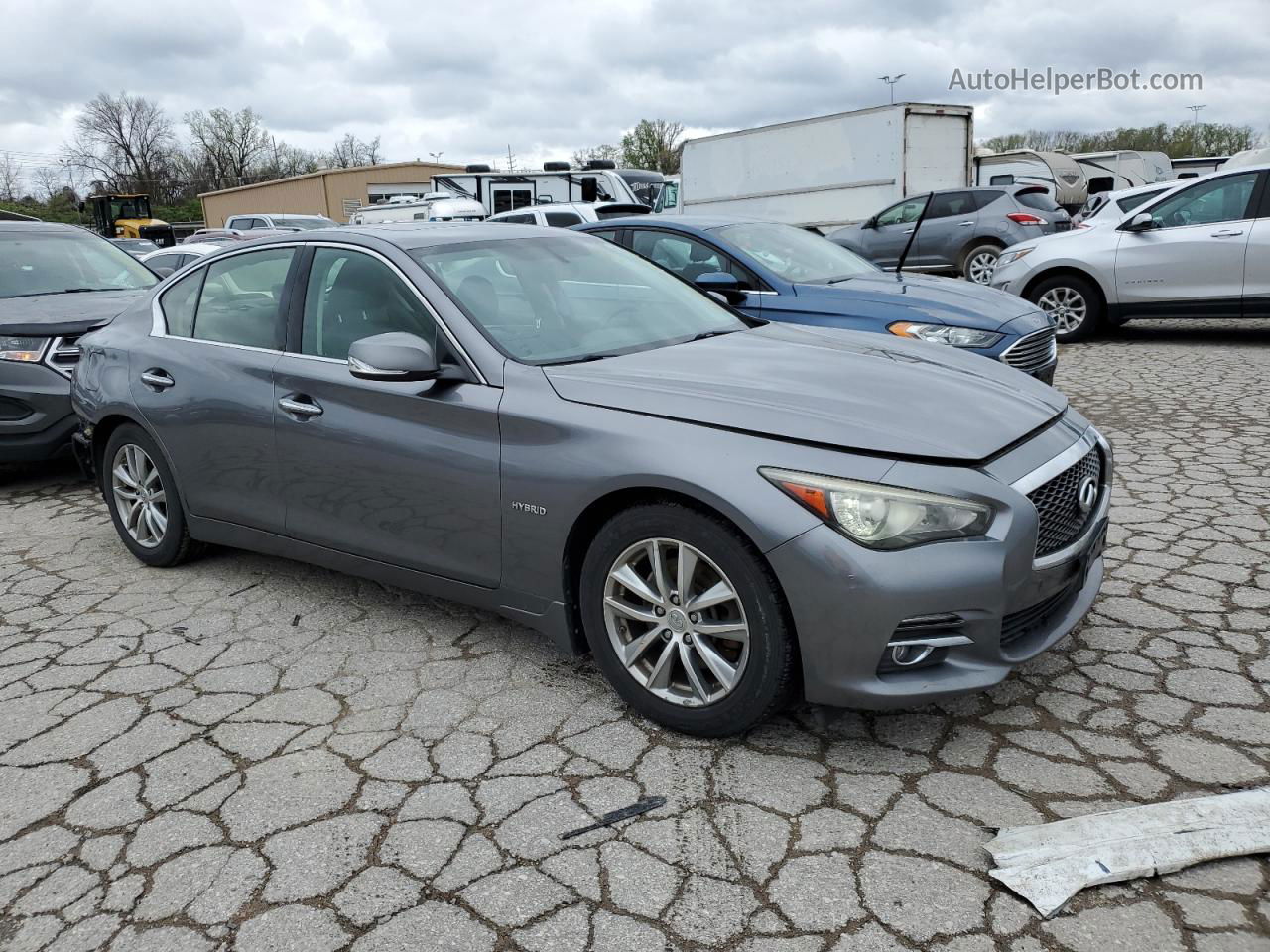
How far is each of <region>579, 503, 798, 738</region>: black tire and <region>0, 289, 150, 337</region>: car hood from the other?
425cm

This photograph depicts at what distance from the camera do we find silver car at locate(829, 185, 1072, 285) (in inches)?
559

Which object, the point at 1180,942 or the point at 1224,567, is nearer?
the point at 1180,942

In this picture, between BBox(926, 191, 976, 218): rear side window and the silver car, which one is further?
BBox(926, 191, 976, 218): rear side window

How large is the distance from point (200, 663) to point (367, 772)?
1146 millimetres

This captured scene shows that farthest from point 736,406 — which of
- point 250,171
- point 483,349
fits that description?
point 250,171

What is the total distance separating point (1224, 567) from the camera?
433cm

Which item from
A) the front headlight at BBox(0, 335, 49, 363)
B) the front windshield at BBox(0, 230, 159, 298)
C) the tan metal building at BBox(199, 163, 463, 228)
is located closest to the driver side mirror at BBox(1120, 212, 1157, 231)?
the front windshield at BBox(0, 230, 159, 298)

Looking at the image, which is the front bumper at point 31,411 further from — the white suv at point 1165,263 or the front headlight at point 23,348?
the white suv at point 1165,263

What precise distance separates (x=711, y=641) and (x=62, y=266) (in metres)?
6.43

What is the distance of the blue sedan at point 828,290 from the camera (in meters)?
6.38

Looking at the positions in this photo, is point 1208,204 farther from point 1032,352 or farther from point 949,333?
point 949,333

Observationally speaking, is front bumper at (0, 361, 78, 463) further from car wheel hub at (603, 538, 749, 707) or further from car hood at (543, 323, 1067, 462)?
car wheel hub at (603, 538, 749, 707)

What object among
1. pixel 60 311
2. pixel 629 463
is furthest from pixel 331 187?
pixel 629 463

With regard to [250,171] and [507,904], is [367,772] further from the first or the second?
[250,171]
